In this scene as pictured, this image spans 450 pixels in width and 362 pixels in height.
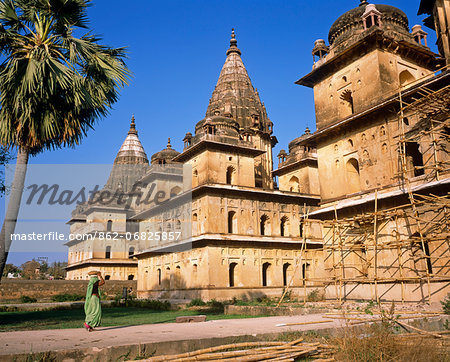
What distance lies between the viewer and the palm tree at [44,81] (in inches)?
449

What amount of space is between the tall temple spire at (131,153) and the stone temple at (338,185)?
1621cm

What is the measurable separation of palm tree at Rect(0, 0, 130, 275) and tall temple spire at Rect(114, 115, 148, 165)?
139ft

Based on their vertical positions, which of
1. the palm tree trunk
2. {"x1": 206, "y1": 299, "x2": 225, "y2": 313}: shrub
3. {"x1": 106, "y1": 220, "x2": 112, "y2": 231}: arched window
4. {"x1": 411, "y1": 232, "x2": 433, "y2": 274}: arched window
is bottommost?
{"x1": 206, "y1": 299, "x2": 225, "y2": 313}: shrub

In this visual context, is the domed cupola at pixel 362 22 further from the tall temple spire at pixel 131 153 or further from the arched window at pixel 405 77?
the tall temple spire at pixel 131 153

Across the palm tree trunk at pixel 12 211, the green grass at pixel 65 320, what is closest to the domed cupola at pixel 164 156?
the green grass at pixel 65 320

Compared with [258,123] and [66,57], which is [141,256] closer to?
[258,123]

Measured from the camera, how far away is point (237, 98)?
3891cm

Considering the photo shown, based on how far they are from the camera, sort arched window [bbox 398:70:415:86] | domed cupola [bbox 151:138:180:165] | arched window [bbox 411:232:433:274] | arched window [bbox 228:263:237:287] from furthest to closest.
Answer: domed cupola [bbox 151:138:180:165]
arched window [bbox 228:263:237:287]
arched window [bbox 398:70:415:86]
arched window [bbox 411:232:433:274]

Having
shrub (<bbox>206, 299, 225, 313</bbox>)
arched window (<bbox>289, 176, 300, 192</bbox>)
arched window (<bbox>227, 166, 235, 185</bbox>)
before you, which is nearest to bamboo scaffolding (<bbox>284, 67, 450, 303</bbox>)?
shrub (<bbox>206, 299, 225, 313</bbox>)

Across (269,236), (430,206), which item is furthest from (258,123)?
(430,206)

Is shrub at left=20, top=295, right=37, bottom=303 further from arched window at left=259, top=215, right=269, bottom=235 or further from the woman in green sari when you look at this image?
the woman in green sari

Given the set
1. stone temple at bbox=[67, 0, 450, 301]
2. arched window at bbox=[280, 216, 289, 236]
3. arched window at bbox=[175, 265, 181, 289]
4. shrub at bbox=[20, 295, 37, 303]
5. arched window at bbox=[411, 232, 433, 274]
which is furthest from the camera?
arched window at bbox=[280, 216, 289, 236]

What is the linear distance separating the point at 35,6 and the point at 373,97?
526 inches

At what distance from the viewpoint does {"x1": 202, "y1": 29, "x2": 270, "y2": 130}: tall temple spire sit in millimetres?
37812
